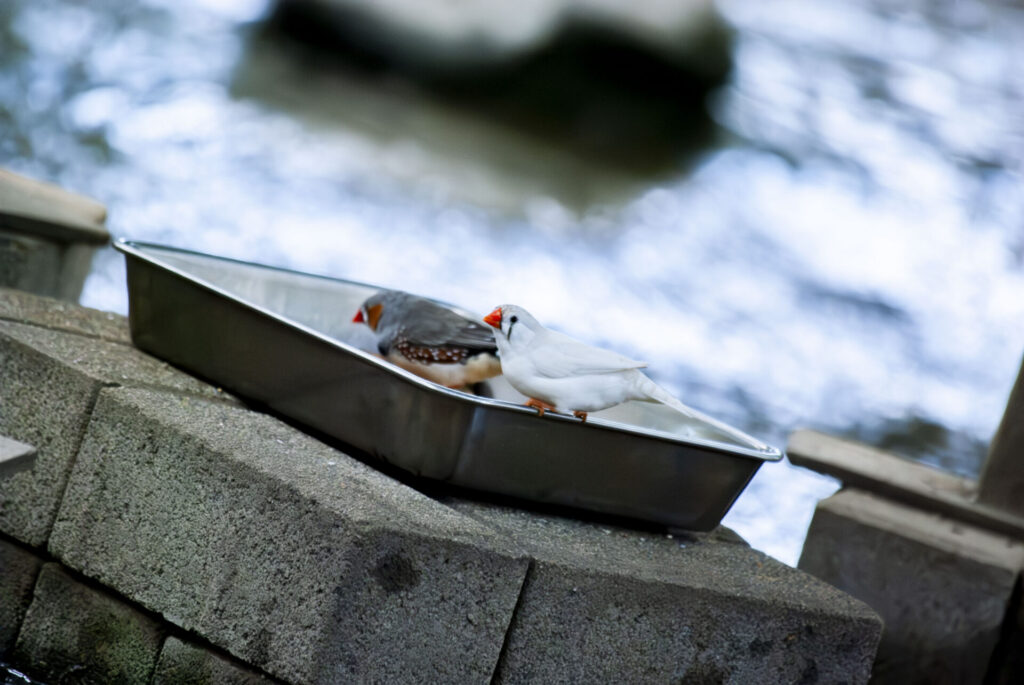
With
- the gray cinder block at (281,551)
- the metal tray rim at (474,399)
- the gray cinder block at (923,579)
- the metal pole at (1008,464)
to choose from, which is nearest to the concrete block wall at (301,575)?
the gray cinder block at (281,551)

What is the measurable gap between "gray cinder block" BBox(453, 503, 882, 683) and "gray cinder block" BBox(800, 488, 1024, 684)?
2.32 feet

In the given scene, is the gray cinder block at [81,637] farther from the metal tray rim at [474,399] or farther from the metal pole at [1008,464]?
the metal pole at [1008,464]

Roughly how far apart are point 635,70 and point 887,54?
1526mm

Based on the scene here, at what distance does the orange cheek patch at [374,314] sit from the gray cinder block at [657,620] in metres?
0.44

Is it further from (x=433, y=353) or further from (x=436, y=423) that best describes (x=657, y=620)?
(x=433, y=353)

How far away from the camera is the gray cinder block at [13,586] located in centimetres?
158

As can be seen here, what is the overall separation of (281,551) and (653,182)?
513cm

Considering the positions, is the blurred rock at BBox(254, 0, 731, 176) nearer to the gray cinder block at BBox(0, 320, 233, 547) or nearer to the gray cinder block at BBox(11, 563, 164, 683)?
the gray cinder block at BBox(0, 320, 233, 547)

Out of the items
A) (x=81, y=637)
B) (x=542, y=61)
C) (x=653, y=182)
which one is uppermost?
(x=542, y=61)

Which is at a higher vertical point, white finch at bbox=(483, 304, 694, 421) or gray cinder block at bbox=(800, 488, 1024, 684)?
white finch at bbox=(483, 304, 694, 421)

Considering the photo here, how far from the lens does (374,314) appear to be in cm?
188

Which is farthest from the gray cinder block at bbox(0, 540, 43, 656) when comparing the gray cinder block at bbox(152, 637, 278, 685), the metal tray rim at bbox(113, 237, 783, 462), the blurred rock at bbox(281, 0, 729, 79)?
the blurred rock at bbox(281, 0, 729, 79)

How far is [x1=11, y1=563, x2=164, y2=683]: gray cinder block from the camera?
1.49 m

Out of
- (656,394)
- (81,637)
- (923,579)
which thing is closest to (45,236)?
(81,637)
